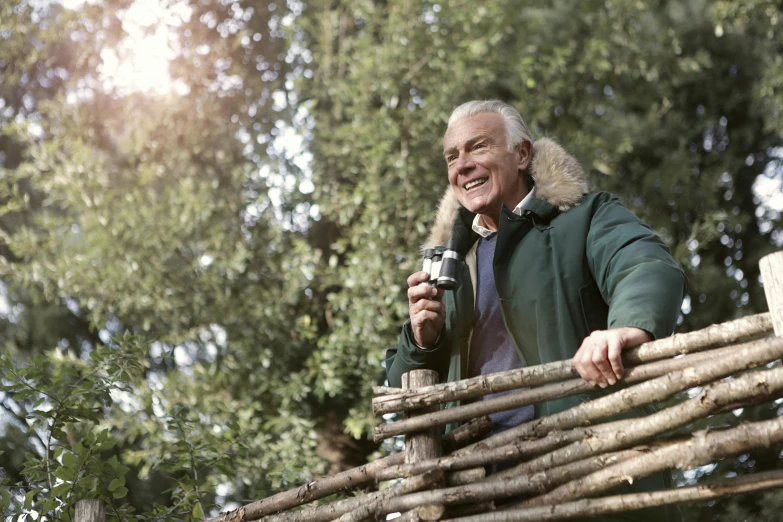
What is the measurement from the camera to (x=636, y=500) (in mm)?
1912

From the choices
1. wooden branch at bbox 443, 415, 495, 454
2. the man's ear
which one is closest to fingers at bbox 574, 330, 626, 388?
wooden branch at bbox 443, 415, 495, 454

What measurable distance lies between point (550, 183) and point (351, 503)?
112cm

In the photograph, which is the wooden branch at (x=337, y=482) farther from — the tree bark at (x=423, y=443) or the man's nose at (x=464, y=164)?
the man's nose at (x=464, y=164)

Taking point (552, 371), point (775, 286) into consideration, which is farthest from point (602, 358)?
point (775, 286)

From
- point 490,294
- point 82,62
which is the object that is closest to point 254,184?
point 82,62

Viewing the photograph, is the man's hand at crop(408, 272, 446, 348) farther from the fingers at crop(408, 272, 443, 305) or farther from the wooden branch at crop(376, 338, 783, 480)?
the wooden branch at crop(376, 338, 783, 480)

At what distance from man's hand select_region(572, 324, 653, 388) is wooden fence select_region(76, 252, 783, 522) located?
31mm

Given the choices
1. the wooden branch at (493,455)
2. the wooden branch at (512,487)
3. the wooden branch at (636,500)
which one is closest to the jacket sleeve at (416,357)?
the wooden branch at (493,455)

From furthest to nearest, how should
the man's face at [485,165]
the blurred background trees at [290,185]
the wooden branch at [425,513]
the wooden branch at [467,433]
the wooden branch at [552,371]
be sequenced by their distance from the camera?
the blurred background trees at [290,185], the man's face at [485,165], the wooden branch at [467,433], the wooden branch at [425,513], the wooden branch at [552,371]

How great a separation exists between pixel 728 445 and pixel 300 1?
698 centimetres

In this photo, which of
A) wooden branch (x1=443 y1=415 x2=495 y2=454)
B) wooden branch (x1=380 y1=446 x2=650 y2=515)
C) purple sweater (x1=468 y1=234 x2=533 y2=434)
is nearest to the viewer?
wooden branch (x1=380 y1=446 x2=650 y2=515)

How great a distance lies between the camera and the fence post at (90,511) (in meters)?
2.79

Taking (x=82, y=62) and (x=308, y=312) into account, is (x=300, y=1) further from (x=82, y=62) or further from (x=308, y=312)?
(x=308, y=312)

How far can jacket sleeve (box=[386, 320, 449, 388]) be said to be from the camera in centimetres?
257
